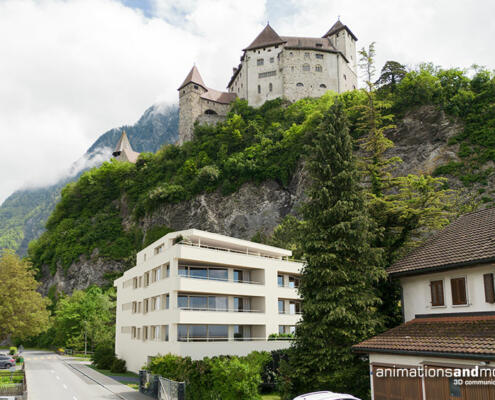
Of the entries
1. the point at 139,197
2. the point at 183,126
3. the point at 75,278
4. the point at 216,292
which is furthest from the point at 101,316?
the point at 183,126

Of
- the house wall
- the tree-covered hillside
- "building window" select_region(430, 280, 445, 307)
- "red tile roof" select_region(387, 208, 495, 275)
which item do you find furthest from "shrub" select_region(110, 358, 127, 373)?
the tree-covered hillside

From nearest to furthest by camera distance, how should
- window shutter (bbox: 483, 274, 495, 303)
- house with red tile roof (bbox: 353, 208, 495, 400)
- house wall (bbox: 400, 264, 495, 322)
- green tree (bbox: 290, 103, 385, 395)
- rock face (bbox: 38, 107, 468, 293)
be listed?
→ house with red tile roof (bbox: 353, 208, 495, 400) < window shutter (bbox: 483, 274, 495, 303) < house wall (bbox: 400, 264, 495, 322) < green tree (bbox: 290, 103, 385, 395) < rock face (bbox: 38, 107, 468, 293)

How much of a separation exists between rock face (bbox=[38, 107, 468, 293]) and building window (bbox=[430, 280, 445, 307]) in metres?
35.2

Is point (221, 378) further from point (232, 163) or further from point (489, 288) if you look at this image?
point (232, 163)

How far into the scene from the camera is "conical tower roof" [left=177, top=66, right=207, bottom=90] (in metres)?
91.8

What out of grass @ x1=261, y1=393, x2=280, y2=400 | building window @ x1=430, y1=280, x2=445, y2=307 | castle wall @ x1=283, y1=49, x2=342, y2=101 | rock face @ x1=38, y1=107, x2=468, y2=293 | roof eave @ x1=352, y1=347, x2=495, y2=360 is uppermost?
castle wall @ x1=283, y1=49, x2=342, y2=101

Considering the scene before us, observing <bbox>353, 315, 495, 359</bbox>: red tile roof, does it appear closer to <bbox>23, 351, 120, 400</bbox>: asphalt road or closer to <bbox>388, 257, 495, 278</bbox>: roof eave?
<bbox>388, 257, 495, 278</bbox>: roof eave

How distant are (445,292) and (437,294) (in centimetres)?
47

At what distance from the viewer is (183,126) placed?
9100cm

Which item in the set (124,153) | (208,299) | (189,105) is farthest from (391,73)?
(124,153)

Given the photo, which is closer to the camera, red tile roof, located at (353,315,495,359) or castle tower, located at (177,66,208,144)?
red tile roof, located at (353,315,495,359)

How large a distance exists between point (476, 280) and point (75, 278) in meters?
79.2

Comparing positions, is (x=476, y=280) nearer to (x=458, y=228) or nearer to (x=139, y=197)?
(x=458, y=228)

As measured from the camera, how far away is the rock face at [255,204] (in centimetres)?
5909
